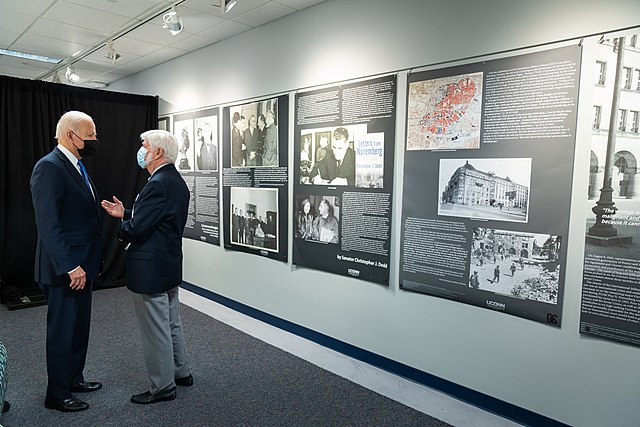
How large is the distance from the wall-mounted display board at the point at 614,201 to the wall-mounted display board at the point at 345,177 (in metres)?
1.21

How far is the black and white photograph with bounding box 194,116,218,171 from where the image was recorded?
451 cm

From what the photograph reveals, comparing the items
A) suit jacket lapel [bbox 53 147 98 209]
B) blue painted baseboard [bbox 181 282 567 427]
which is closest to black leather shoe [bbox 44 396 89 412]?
suit jacket lapel [bbox 53 147 98 209]

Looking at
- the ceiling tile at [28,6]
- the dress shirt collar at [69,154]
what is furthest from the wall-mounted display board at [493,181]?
the ceiling tile at [28,6]

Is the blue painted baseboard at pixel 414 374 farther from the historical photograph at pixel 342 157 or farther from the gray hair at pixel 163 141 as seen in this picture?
the gray hair at pixel 163 141

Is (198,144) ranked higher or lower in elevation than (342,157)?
higher

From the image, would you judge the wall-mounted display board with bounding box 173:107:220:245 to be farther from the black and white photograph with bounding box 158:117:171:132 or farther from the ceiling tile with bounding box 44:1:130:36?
the ceiling tile with bounding box 44:1:130:36

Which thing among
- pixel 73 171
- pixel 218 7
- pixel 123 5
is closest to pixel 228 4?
pixel 218 7

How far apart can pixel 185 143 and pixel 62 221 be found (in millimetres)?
2843

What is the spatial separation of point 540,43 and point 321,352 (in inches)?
Answer: 101

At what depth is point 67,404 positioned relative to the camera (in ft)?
7.90

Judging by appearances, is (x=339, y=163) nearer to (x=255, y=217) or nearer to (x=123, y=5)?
(x=255, y=217)

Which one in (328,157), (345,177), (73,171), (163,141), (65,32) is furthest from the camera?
(65,32)

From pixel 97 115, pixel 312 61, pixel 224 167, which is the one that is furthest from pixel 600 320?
pixel 97 115

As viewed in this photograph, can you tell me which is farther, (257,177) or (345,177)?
(257,177)
